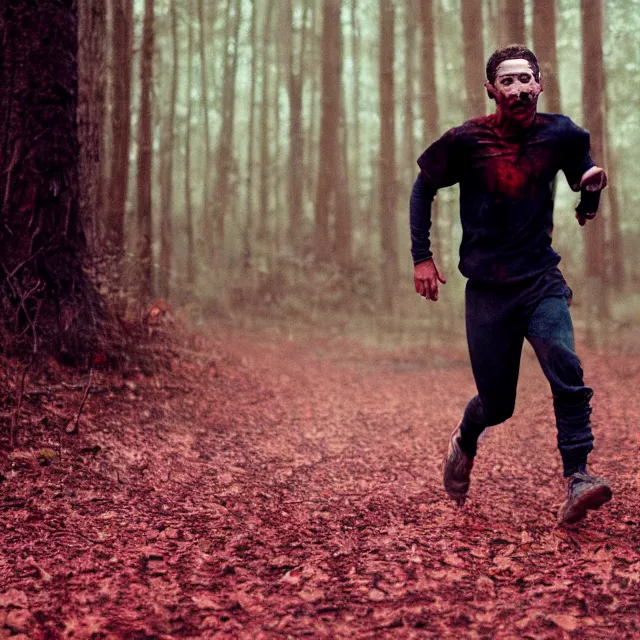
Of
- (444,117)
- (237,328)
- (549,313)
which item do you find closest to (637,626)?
(549,313)

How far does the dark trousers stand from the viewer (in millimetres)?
3262

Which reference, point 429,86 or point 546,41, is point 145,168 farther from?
point 546,41

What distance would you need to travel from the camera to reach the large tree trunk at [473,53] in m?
11.4

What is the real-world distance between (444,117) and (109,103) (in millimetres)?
14919

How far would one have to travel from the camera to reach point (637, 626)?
2.38 metres

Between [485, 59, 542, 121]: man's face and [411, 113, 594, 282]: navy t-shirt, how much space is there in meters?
0.10

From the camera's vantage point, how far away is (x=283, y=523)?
12.0 ft

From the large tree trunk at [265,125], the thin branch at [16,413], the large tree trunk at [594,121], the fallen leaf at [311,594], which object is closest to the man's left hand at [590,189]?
the fallen leaf at [311,594]

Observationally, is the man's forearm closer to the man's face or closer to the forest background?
the man's face

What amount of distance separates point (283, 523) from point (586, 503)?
1.58 m

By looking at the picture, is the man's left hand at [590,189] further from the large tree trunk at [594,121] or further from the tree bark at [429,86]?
the tree bark at [429,86]

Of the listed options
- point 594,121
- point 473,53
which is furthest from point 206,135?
point 594,121

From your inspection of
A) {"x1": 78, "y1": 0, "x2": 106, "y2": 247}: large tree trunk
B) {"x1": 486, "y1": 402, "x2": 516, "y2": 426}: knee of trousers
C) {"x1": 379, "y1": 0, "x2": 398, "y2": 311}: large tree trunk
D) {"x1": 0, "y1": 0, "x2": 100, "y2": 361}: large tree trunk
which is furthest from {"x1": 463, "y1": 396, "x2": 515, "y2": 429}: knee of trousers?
{"x1": 379, "y1": 0, "x2": 398, "y2": 311}: large tree trunk

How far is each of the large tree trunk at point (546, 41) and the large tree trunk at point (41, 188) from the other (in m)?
7.35
